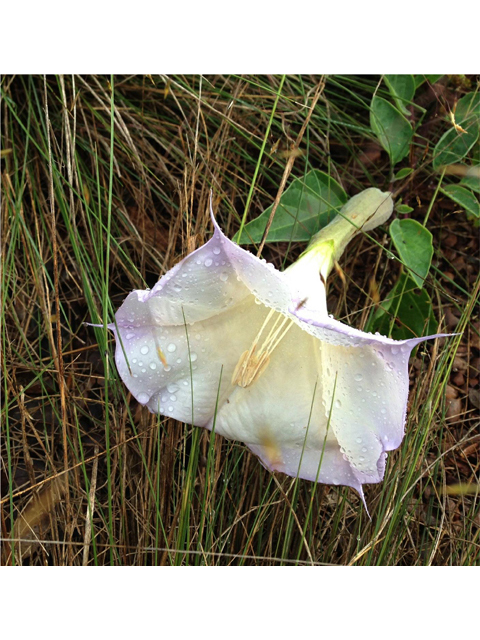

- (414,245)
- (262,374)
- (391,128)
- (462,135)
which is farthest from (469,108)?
(262,374)

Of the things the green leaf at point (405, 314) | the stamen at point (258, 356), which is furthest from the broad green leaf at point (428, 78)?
the stamen at point (258, 356)

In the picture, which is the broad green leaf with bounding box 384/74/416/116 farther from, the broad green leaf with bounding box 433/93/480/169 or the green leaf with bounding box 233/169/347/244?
the green leaf with bounding box 233/169/347/244

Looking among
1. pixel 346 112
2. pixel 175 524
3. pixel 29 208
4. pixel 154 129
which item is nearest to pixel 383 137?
pixel 346 112

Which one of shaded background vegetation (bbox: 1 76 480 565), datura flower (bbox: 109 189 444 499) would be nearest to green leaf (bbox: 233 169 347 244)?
shaded background vegetation (bbox: 1 76 480 565)

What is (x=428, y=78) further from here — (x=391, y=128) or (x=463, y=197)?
(x=463, y=197)

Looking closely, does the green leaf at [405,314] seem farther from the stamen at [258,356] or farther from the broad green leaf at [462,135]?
the stamen at [258,356]
